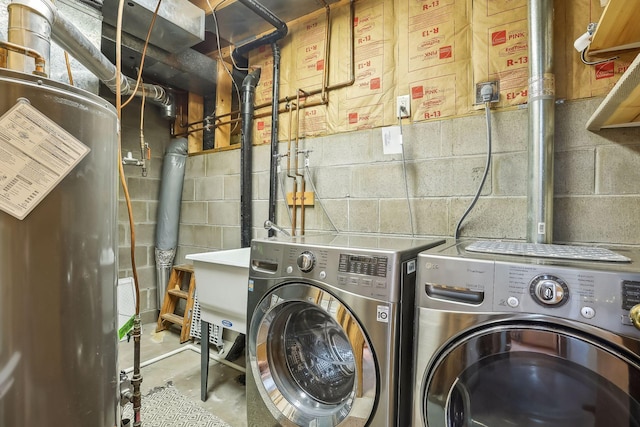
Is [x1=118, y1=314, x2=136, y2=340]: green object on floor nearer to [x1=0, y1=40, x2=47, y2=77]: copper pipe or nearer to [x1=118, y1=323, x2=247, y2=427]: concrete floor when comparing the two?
[x1=118, y1=323, x2=247, y2=427]: concrete floor

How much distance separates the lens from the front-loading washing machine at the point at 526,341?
692 millimetres

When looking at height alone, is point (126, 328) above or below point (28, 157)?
below

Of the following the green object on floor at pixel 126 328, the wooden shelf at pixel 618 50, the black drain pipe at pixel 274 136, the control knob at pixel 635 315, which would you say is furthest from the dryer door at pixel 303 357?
the green object on floor at pixel 126 328

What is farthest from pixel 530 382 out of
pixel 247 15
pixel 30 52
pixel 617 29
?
pixel 247 15

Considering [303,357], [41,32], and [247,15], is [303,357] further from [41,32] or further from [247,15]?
[247,15]

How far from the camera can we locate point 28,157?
61 centimetres

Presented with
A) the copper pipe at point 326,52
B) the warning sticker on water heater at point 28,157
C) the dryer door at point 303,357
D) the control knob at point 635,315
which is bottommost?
the dryer door at point 303,357

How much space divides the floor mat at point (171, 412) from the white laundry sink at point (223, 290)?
1.51 ft

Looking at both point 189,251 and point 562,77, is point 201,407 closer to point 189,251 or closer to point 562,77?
point 189,251

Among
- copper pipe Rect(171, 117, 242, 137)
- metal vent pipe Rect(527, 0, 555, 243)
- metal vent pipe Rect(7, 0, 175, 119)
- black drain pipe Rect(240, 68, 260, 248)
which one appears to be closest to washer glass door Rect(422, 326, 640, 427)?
→ metal vent pipe Rect(527, 0, 555, 243)

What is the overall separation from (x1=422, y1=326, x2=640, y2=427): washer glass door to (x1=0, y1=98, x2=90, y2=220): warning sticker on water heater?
106cm

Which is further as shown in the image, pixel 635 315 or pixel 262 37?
pixel 262 37

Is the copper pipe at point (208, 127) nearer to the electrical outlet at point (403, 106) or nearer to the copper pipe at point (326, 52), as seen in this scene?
the copper pipe at point (326, 52)

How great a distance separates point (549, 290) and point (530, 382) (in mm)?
262
